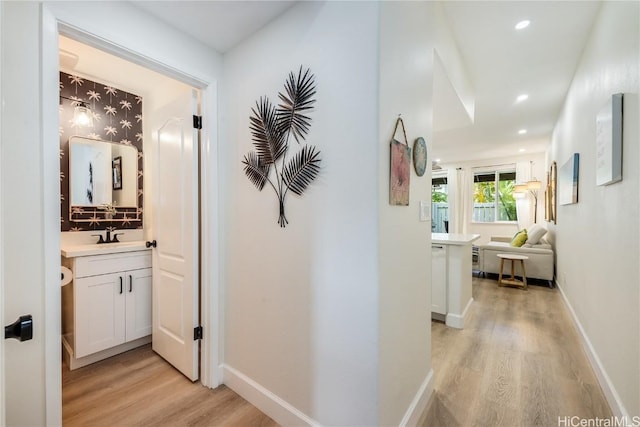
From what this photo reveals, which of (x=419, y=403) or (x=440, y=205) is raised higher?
(x=440, y=205)

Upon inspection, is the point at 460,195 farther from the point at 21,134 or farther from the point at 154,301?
the point at 21,134

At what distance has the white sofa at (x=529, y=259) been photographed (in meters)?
4.47

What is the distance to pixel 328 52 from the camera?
140 centimetres

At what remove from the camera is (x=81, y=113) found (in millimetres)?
2389

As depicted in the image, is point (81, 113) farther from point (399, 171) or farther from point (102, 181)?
point (399, 171)

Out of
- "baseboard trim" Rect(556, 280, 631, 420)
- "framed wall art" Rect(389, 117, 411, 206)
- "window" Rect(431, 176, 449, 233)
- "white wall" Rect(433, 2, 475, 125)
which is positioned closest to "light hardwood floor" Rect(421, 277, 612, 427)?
"baseboard trim" Rect(556, 280, 631, 420)

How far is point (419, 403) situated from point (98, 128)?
3390 millimetres

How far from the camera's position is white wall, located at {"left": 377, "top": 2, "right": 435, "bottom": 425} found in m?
1.28

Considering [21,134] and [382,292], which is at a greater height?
[21,134]

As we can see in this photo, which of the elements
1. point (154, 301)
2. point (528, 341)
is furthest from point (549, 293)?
point (154, 301)

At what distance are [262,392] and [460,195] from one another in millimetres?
7351

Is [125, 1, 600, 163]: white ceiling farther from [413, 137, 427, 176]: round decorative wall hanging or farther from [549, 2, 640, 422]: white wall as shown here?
[413, 137, 427, 176]: round decorative wall hanging

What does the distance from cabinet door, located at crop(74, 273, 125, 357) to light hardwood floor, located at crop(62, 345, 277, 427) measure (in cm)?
19

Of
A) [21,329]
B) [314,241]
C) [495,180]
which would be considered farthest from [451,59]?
[495,180]
